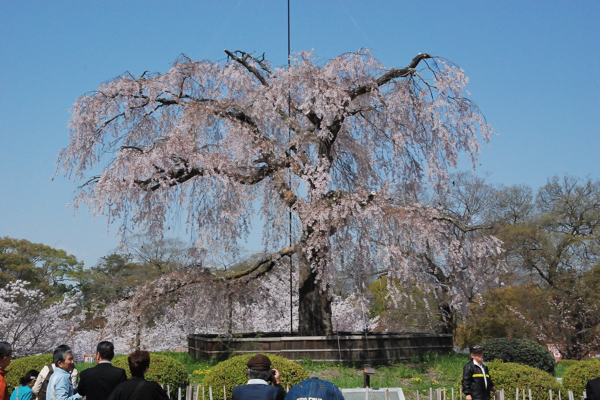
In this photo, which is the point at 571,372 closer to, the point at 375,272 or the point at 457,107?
the point at 375,272

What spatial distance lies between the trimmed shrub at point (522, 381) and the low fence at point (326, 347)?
4969 millimetres

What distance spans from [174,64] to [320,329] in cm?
837

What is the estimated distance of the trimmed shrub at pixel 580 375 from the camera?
9.00m

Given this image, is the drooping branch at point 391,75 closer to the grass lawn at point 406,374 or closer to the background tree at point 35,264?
the grass lawn at point 406,374

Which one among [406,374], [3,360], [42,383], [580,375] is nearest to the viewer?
[3,360]

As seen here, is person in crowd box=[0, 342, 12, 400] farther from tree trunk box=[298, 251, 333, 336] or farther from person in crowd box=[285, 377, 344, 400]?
tree trunk box=[298, 251, 333, 336]

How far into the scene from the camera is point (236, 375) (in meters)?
8.59

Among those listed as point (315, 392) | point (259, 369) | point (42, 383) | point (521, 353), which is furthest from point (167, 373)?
point (521, 353)

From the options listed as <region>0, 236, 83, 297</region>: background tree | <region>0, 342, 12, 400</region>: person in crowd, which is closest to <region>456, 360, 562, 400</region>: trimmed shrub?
<region>0, 342, 12, 400</region>: person in crowd

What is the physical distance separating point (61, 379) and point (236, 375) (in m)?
3.49

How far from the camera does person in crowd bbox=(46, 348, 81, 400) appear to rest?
5492mm

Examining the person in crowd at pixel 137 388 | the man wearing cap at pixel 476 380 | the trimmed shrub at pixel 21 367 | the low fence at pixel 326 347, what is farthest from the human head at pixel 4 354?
the low fence at pixel 326 347

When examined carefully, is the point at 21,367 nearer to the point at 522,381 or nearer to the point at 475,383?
the point at 475,383

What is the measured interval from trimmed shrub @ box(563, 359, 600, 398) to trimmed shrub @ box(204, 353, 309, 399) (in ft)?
14.7
